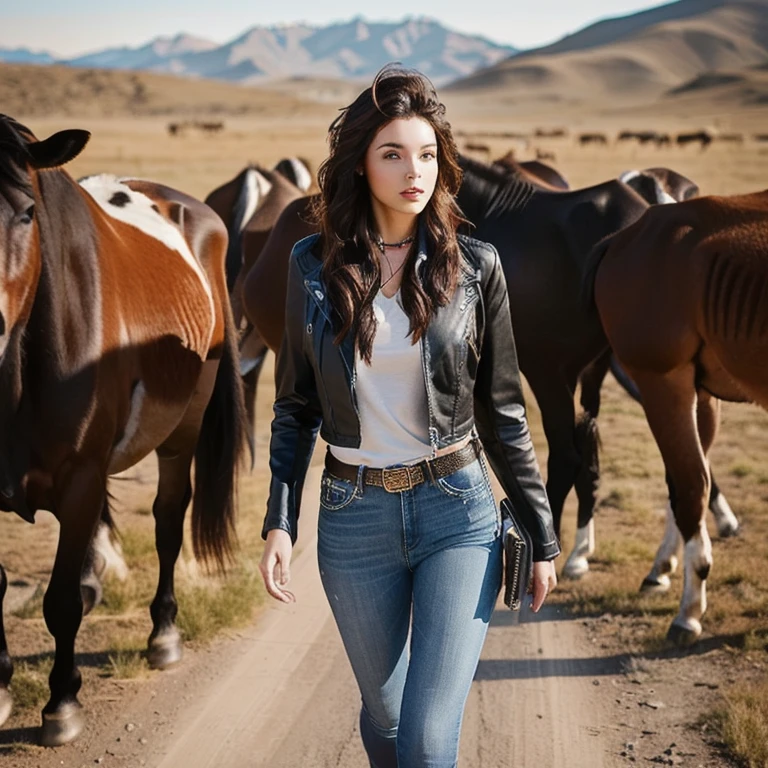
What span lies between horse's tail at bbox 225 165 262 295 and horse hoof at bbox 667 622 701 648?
15.0 ft

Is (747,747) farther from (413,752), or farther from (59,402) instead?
(59,402)

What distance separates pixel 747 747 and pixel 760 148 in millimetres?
40542

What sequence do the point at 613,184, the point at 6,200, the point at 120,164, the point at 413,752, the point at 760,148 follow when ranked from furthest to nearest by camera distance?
the point at 760,148 → the point at 120,164 → the point at 613,184 → the point at 6,200 → the point at 413,752

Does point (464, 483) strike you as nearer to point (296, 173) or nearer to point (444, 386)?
point (444, 386)

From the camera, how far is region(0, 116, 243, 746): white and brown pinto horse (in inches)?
134

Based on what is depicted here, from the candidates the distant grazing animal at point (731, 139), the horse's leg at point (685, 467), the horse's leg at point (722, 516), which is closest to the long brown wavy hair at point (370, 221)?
the horse's leg at point (685, 467)

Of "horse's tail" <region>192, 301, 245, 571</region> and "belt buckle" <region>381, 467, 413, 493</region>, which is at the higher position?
"belt buckle" <region>381, 467, 413, 493</region>

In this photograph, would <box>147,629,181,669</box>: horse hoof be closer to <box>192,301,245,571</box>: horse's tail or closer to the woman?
<box>192,301,245,571</box>: horse's tail

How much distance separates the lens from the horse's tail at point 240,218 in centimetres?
772

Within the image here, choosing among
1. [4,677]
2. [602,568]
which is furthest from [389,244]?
[602,568]

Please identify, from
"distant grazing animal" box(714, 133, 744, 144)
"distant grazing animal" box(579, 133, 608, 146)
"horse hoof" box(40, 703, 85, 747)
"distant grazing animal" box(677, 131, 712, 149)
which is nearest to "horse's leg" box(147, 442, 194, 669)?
"horse hoof" box(40, 703, 85, 747)

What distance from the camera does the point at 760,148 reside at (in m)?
39.7

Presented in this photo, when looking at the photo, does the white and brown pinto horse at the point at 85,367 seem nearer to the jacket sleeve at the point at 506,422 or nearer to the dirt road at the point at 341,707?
the dirt road at the point at 341,707

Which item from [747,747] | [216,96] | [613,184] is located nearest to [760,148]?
Answer: [613,184]
